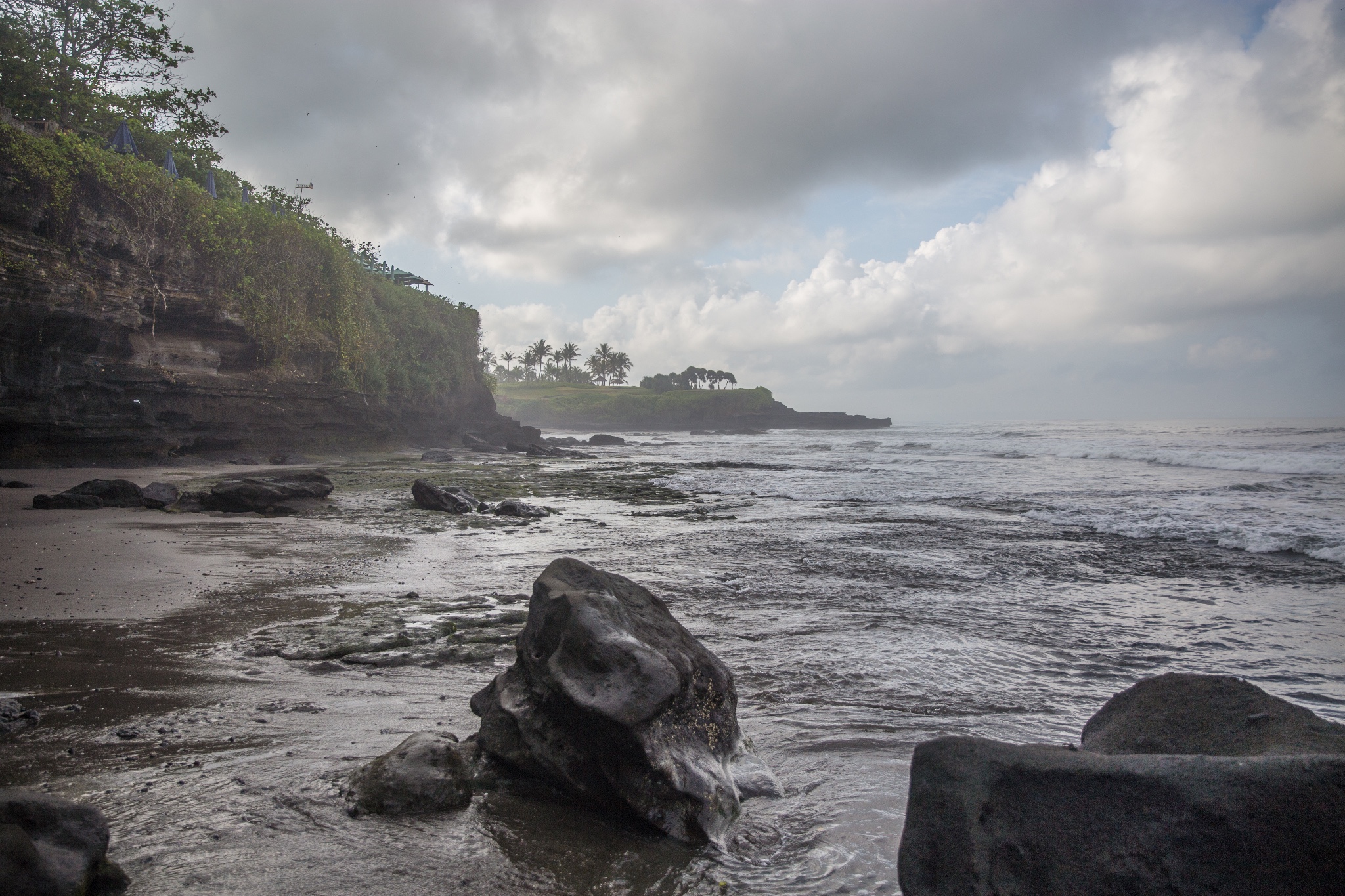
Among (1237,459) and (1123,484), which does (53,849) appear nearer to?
(1123,484)

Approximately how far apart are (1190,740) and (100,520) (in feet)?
36.6

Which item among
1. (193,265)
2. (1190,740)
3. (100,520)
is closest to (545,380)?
(193,265)

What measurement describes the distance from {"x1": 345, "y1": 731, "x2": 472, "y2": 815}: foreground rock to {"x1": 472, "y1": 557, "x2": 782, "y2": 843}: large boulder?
23 cm

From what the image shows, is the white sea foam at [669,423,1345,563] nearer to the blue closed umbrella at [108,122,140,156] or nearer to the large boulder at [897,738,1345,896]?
the large boulder at [897,738,1345,896]

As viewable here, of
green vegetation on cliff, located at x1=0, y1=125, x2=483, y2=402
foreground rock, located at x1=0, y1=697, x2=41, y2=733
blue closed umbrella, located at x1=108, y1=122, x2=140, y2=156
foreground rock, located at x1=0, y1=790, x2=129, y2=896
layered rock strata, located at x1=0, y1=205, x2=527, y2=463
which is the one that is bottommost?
foreground rock, located at x1=0, y1=697, x2=41, y2=733

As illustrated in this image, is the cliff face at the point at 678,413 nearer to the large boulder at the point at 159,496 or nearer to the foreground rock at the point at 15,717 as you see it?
the large boulder at the point at 159,496

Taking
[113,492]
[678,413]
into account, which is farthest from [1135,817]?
[678,413]

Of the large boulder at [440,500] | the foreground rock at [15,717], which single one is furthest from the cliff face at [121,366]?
the foreground rock at [15,717]

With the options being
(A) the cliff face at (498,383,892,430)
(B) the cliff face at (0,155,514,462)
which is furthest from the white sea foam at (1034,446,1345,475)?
(A) the cliff face at (498,383,892,430)

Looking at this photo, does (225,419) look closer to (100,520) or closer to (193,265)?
(193,265)

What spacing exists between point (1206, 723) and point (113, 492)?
13.1m

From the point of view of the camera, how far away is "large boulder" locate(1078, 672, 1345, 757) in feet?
6.78

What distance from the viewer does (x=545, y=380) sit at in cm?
13162

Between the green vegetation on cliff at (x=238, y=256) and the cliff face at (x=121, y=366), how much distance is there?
0.20 meters
